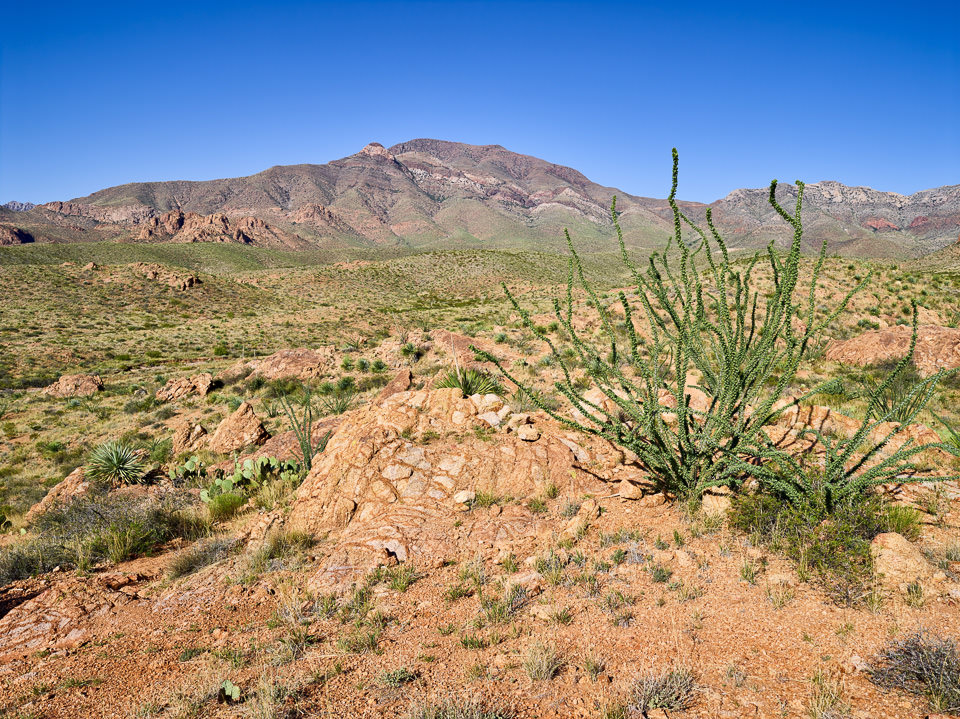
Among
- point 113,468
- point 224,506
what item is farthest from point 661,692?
point 113,468

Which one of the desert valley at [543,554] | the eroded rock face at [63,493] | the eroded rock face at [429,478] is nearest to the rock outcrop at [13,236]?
the eroded rock face at [63,493]

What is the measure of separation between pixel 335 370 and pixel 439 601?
14.5 metres

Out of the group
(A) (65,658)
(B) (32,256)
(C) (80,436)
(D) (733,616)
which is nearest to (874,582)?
(D) (733,616)

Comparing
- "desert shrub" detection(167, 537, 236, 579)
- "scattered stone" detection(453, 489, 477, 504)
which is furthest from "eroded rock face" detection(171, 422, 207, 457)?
"scattered stone" detection(453, 489, 477, 504)

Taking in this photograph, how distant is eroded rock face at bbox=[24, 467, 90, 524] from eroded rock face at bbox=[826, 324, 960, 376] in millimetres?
18119

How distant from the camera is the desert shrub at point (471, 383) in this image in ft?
28.4

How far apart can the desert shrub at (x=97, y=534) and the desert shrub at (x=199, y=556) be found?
0.77 meters

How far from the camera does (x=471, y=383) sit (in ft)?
28.7

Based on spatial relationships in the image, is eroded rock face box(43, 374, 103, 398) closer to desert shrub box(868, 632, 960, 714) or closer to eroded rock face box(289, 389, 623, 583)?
eroded rock face box(289, 389, 623, 583)

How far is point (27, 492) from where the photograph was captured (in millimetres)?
10484

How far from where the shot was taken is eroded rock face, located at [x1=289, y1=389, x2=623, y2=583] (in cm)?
512

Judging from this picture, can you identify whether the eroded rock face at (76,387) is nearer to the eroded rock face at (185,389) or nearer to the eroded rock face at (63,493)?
the eroded rock face at (185,389)

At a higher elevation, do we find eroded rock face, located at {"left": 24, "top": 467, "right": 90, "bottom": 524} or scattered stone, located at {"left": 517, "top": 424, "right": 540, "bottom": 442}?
scattered stone, located at {"left": 517, "top": 424, "right": 540, "bottom": 442}

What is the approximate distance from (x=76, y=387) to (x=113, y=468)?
1427 cm
